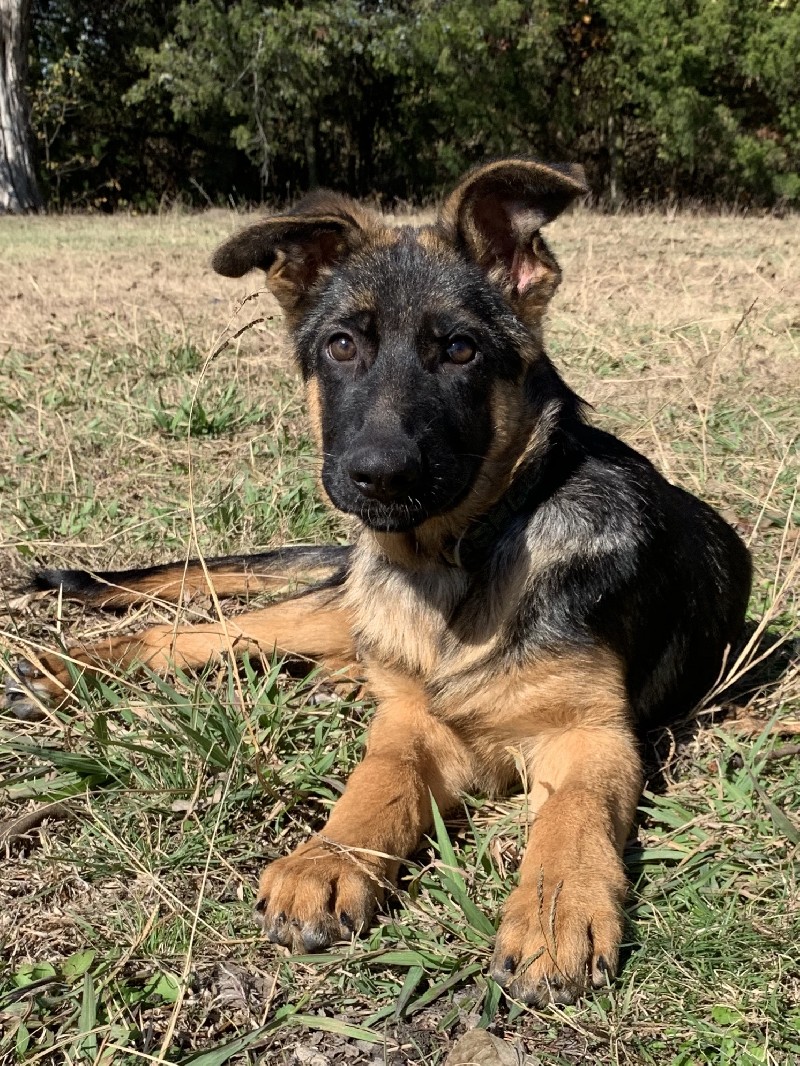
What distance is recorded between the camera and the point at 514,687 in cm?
323

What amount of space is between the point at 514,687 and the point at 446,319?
1.23 m

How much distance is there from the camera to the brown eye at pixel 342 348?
11.3ft

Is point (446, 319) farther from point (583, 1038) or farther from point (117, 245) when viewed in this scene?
point (117, 245)

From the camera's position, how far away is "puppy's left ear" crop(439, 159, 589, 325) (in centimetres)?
328

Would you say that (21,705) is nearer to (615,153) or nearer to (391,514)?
(391,514)

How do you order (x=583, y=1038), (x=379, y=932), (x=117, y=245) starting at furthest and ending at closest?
(x=117, y=245), (x=379, y=932), (x=583, y=1038)

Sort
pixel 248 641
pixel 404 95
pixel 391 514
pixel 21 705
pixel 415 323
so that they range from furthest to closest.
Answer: pixel 404 95, pixel 248 641, pixel 21 705, pixel 415 323, pixel 391 514

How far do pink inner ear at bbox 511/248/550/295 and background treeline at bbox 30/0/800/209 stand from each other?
2032 centimetres

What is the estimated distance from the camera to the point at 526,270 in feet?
11.7

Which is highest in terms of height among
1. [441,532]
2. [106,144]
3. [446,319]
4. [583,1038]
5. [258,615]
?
[446,319]

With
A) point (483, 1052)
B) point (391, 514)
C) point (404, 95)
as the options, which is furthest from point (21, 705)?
point (404, 95)

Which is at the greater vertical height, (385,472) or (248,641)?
(385,472)

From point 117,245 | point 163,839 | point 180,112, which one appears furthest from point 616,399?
point 180,112

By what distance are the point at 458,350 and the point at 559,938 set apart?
73.0 inches
